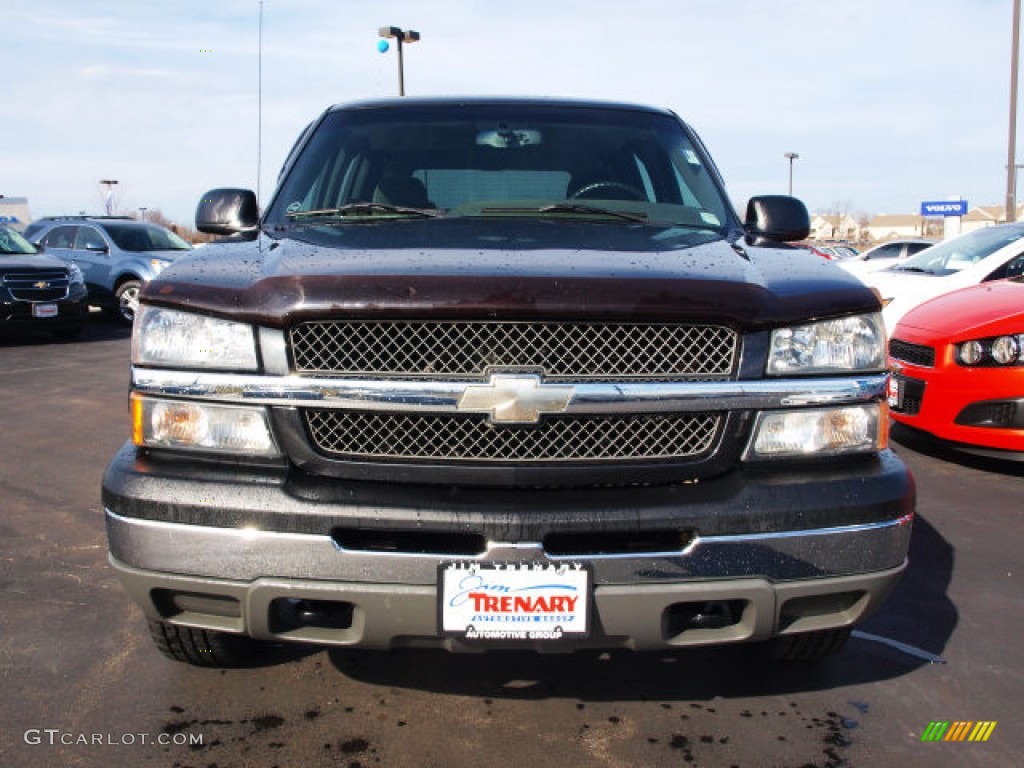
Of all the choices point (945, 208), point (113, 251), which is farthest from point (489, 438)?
point (945, 208)

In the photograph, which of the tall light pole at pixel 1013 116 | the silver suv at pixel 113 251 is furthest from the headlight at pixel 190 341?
the tall light pole at pixel 1013 116

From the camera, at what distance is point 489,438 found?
2.30 metres

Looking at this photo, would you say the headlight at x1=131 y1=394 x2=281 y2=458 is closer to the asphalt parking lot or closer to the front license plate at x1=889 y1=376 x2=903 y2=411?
the asphalt parking lot

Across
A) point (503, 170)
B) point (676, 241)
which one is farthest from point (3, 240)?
point (676, 241)

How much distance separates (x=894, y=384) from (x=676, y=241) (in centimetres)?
360

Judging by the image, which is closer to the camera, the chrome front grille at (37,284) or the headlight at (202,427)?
the headlight at (202,427)

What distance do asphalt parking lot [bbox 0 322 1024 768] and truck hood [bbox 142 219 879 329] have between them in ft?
3.78

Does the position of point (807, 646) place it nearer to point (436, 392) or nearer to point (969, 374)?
point (436, 392)

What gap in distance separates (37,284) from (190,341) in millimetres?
11457

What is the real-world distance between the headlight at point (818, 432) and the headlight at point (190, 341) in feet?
4.28

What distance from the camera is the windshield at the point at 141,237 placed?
51.0 ft

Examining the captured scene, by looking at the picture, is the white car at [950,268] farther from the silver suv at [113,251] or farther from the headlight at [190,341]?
the silver suv at [113,251]

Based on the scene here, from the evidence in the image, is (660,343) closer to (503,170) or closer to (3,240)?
(503,170)

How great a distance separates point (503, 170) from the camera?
3.63 metres
